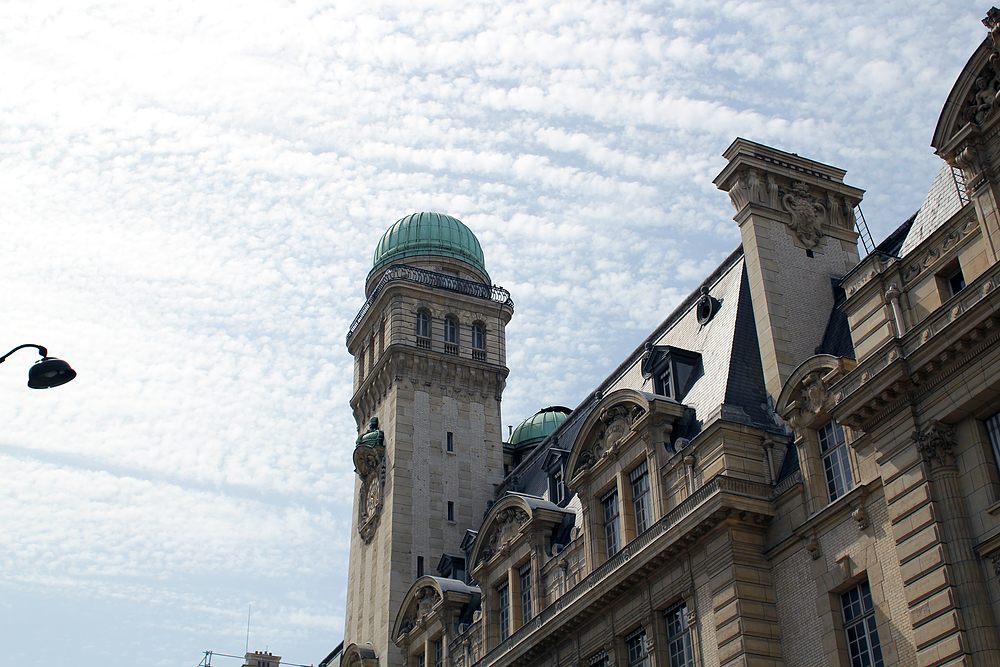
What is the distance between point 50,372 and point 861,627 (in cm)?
2087

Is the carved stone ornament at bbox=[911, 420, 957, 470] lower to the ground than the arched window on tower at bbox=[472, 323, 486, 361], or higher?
lower

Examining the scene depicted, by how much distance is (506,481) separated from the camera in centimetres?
6112

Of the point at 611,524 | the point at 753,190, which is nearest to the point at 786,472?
the point at 611,524

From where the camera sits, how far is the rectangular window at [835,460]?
3156 cm

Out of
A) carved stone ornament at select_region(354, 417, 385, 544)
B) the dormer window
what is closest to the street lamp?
the dormer window

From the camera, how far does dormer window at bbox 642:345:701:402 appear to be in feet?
137

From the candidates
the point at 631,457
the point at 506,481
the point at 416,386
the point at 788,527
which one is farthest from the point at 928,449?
the point at 416,386

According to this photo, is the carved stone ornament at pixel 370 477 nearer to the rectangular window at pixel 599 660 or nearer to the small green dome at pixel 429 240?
the small green dome at pixel 429 240

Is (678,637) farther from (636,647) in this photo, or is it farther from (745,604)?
(745,604)

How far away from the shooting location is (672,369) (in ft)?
139

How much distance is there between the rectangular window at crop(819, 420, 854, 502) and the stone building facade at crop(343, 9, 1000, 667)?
0.07 metres

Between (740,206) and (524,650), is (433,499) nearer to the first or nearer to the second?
(524,650)

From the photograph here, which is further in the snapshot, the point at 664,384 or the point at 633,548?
the point at 664,384

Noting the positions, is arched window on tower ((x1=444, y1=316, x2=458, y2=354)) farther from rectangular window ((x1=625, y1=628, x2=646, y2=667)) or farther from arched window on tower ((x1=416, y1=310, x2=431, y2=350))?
rectangular window ((x1=625, y1=628, x2=646, y2=667))
